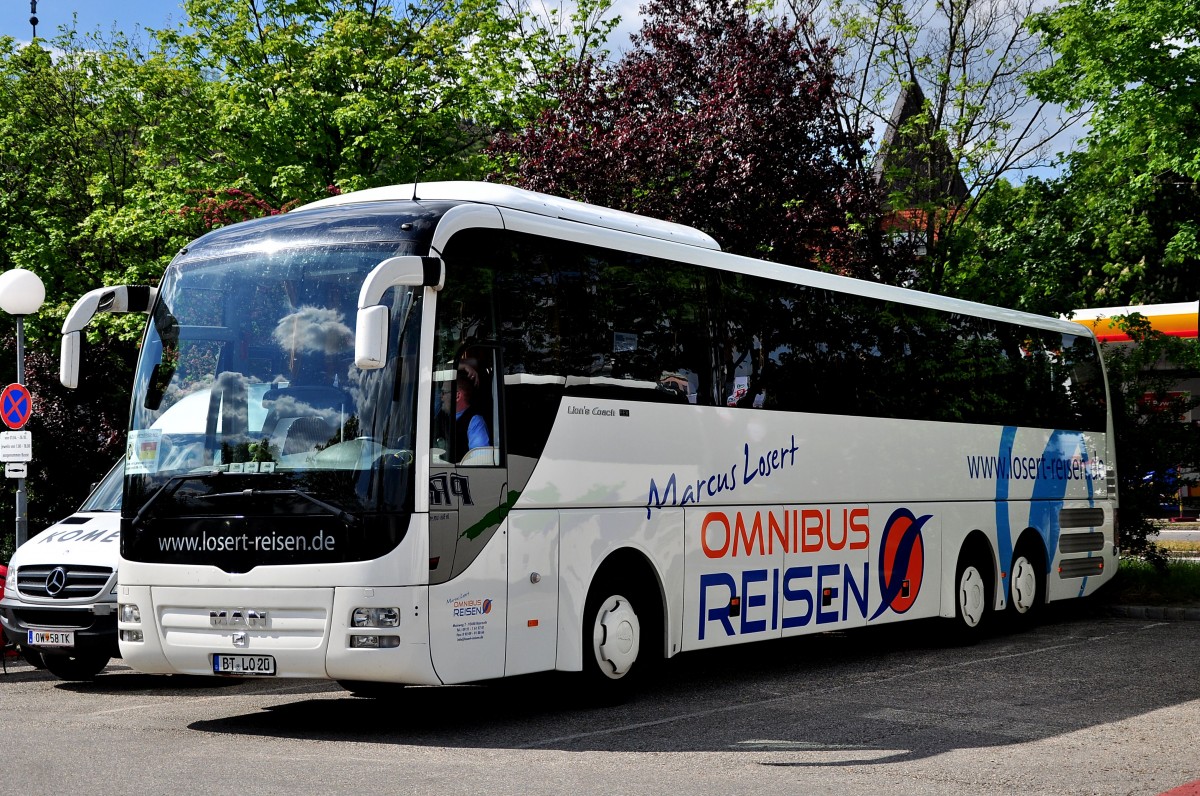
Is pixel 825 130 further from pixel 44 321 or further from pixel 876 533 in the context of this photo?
pixel 44 321

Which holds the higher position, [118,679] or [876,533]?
[876,533]

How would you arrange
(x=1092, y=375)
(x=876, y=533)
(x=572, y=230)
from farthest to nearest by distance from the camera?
(x=1092, y=375) < (x=876, y=533) < (x=572, y=230)

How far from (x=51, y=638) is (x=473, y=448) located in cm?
503

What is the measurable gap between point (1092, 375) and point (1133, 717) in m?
9.65

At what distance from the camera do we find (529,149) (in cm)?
2306

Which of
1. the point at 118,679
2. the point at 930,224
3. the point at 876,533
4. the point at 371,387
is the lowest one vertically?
the point at 118,679

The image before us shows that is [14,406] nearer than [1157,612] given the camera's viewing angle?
Yes

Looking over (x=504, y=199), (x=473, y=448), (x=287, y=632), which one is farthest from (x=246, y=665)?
(x=504, y=199)

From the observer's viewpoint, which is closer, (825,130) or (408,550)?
(408,550)

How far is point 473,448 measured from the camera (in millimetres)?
9797

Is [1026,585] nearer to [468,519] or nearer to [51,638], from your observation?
[468,519]

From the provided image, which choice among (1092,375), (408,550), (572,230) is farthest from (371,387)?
(1092,375)

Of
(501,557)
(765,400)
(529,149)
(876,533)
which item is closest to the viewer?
(501,557)

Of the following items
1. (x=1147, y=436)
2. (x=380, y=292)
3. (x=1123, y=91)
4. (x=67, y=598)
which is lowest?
(x=67, y=598)
